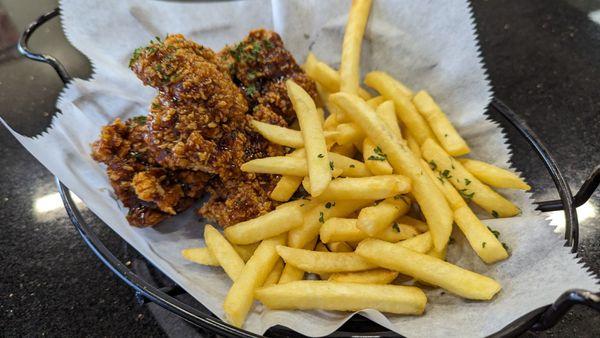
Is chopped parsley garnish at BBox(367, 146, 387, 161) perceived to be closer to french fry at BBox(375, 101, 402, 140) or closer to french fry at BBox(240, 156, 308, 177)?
french fry at BBox(375, 101, 402, 140)

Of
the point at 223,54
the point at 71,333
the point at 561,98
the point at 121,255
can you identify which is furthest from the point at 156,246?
the point at 561,98

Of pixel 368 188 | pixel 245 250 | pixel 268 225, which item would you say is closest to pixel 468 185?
pixel 368 188

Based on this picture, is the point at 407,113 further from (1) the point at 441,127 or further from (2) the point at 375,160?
(2) the point at 375,160

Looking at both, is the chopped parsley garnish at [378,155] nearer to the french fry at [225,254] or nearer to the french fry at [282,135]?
the french fry at [282,135]

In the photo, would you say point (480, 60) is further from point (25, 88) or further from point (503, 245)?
point (25, 88)

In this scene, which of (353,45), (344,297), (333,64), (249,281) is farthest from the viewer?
(333,64)

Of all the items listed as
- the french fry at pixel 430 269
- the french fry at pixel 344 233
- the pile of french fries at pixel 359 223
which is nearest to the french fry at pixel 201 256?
the pile of french fries at pixel 359 223
